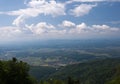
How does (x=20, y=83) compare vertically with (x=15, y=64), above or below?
below

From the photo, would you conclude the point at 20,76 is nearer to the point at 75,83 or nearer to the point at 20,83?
the point at 20,83

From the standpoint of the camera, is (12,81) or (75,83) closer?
(12,81)

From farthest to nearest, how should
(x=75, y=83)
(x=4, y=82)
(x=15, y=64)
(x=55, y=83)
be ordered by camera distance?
(x=55, y=83)
(x=75, y=83)
(x=15, y=64)
(x=4, y=82)

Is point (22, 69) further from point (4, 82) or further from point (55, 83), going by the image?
point (55, 83)

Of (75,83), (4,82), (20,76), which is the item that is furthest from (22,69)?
(75,83)

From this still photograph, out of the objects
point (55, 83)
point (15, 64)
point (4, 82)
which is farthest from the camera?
point (55, 83)

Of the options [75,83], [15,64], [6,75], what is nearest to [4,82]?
[6,75]
